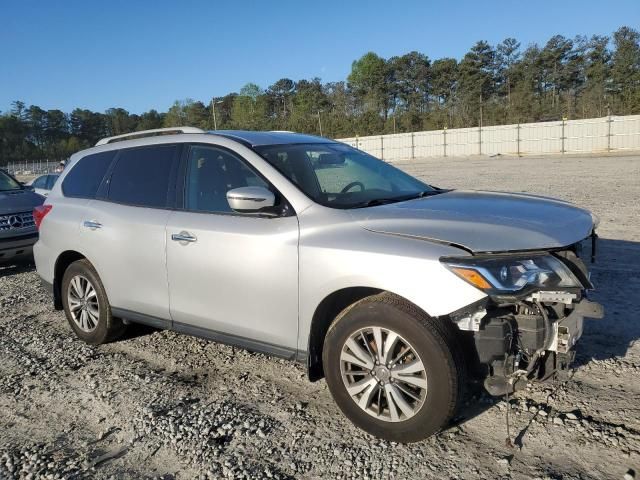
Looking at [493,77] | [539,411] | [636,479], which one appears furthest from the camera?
[493,77]

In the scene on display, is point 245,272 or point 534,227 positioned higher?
point 534,227

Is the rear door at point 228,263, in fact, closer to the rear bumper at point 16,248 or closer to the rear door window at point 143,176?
the rear door window at point 143,176

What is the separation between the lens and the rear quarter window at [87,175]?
16.8ft

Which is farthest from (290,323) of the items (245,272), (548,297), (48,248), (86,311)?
(48,248)

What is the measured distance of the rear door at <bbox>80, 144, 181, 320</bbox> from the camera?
4324 millimetres

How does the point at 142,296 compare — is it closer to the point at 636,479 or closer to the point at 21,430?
the point at 21,430

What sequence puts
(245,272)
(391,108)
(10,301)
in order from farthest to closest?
(391,108) < (10,301) < (245,272)

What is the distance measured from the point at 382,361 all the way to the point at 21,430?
2.46 m

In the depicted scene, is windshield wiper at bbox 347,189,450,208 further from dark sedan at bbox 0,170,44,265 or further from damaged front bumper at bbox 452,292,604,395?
dark sedan at bbox 0,170,44,265

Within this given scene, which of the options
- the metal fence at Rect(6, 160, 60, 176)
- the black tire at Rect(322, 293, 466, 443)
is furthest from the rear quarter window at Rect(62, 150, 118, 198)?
the metal fence at Rect(6, 160, 60, 176)

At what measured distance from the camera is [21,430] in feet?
11.9

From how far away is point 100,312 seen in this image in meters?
4.93

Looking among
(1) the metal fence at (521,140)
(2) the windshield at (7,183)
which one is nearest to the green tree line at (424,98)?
(1) the metal fence at (521,140)

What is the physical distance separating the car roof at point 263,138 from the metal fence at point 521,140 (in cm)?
3235
